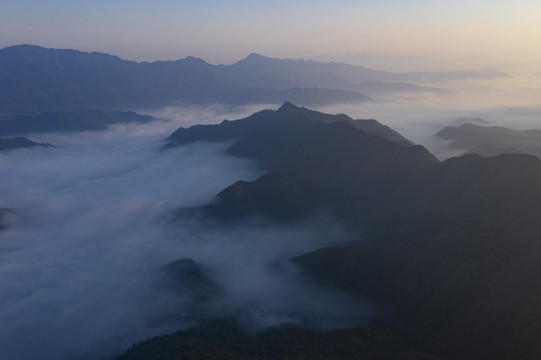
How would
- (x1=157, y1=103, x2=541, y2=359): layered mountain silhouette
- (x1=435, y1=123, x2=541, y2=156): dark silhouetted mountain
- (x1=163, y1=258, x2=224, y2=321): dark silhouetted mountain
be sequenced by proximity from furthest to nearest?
(x1=435, y1=123, x2=541, y2=156): dark silhouetted mountain < (x1=163, y1=258, x2=224, y2=321): dark silhouetted mountain < (x1=157, y1=103, x2=541, y2=359): layered mountain silhouette

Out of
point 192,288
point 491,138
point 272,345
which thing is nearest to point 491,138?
point 491,138

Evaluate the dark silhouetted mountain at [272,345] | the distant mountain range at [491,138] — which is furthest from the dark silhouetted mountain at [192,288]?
the distant mountain range at [491,138]

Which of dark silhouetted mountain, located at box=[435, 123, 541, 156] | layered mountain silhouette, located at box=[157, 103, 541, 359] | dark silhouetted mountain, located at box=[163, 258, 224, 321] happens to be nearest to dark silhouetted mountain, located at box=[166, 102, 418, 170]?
layered mountain silhouette, located at box=[157, 103, 541, 359]

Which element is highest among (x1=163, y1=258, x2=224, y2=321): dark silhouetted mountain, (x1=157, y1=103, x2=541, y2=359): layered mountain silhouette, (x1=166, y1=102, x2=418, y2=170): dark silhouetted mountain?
(x1=166, y1=102, x2=418, y2=170): dark silhouetted mountain

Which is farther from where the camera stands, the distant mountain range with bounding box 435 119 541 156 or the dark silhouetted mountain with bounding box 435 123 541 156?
the dark silhouetted mountain with bounding box 435 123 541 156

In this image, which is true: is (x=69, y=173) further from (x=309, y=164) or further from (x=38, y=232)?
(x=309, y=164)

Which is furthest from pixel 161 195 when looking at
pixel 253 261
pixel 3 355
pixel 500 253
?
pixel 500 253

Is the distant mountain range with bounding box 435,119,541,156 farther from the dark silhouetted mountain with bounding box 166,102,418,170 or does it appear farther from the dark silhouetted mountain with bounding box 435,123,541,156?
the dark silhouetted mountain with bounding box 166,102,418,170
